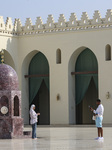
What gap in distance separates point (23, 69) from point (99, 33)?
542cm

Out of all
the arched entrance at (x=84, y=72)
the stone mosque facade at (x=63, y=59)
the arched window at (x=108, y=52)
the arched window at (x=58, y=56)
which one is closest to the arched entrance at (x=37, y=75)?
the stone mosque facade at (x=63, y=59)

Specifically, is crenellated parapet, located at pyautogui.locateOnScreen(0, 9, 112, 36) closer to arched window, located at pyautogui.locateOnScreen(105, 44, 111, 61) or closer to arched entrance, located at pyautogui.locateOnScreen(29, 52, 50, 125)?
arched window, located at pyautogui.locateOnScreen(105, 44, 111, 61)

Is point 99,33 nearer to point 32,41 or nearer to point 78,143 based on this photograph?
point 32,41

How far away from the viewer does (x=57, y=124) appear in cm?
2934

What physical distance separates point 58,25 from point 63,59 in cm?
201

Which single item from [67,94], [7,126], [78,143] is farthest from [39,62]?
[78,143]

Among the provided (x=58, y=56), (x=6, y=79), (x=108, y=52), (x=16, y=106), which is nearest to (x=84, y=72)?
(x=58, y=56)

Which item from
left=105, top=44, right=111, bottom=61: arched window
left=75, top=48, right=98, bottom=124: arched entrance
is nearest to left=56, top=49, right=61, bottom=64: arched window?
left=75, top=48, right=98, bottom=124: arched entrance

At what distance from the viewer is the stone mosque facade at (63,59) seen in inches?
1111

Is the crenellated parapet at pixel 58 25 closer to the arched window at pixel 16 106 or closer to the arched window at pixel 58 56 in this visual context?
the arched window at pixel 58 56

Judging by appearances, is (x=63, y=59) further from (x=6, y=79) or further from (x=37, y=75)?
(x=6, y=79)

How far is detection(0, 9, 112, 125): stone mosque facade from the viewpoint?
28219 millimetres

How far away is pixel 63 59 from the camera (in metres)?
29.4

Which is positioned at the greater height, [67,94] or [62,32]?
[62,32]
